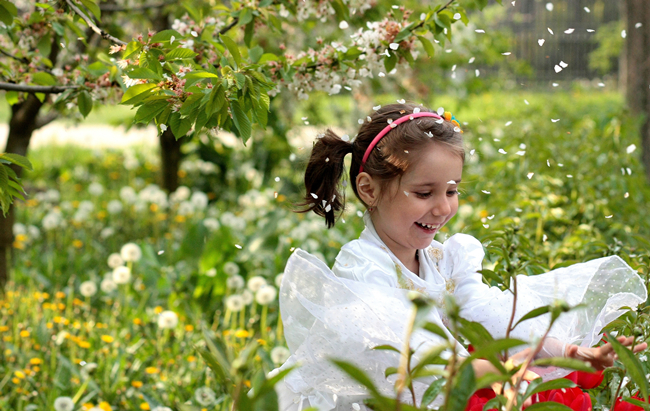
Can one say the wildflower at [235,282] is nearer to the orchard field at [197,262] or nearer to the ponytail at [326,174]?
the orchard field at [197,262]

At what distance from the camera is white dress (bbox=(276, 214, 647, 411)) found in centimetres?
122

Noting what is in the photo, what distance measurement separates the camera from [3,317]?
9.18 feet

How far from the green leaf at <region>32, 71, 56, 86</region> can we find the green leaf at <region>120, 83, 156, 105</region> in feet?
2.13

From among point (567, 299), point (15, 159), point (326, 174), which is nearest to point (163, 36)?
point (15, 159)

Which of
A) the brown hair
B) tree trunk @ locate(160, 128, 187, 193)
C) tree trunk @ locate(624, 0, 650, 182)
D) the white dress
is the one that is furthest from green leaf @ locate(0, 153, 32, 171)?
tree trunk @ locate(624, 0, 650, 182)

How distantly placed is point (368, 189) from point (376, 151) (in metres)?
0.10

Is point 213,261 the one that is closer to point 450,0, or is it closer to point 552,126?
point 450,0

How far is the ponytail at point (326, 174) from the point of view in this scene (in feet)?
5.86

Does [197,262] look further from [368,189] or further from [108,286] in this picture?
[368,189]

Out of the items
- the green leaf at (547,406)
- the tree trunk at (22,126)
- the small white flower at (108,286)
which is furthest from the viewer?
the small white flower at (108,286)

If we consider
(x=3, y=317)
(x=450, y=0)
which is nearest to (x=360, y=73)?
(x=450, y=0)

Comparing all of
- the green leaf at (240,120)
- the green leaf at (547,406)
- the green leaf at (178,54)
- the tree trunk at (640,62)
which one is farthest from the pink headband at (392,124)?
the tree trunk at (640,62)

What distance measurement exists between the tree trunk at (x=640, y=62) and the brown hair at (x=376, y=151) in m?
3.17

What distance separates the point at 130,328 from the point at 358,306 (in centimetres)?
173
